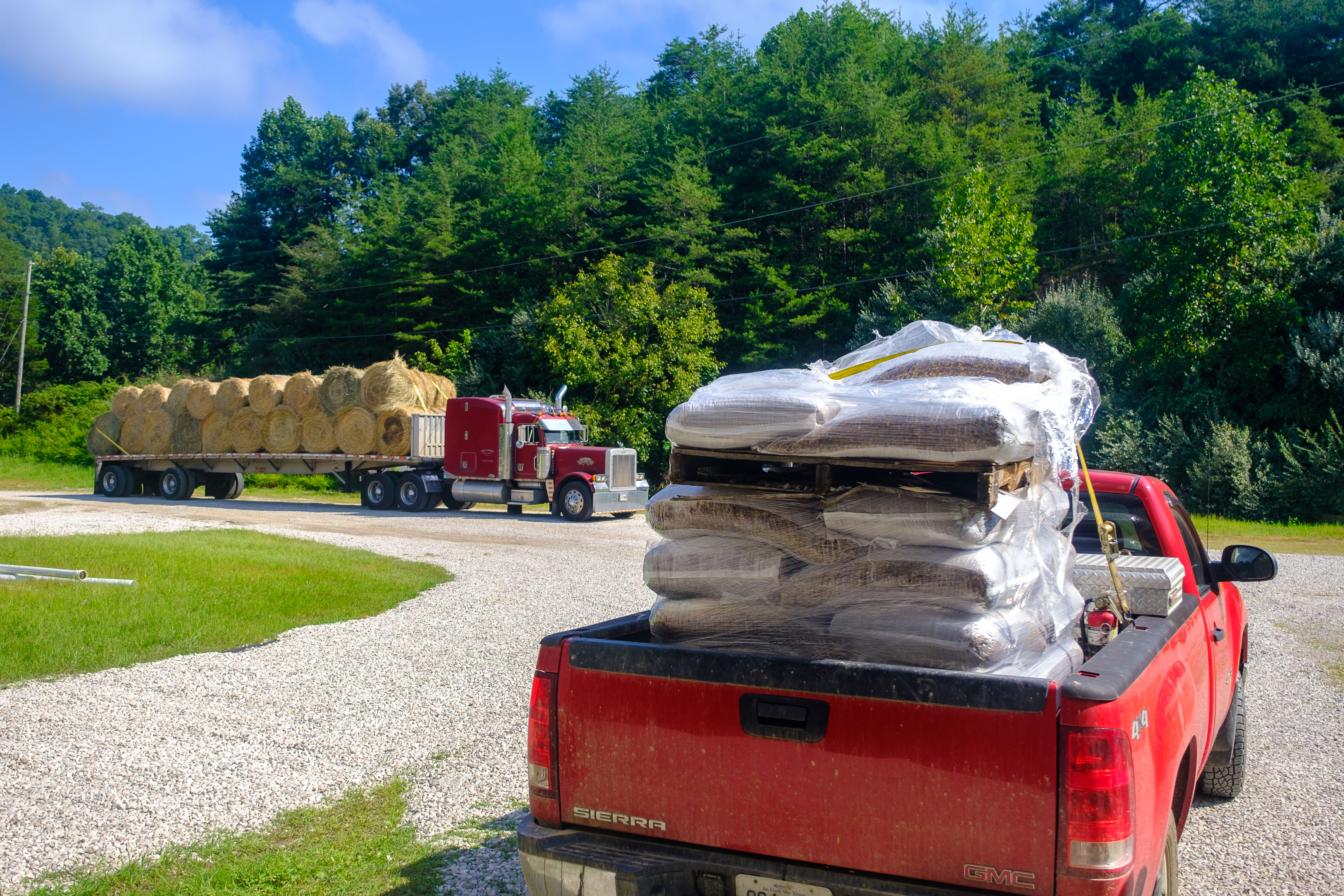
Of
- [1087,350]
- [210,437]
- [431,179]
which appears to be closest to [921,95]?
[1087,350]

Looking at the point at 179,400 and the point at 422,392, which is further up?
the point at 422,392

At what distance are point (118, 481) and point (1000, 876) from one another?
3262 centimetres

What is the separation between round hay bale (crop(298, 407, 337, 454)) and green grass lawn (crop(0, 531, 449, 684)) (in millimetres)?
10180

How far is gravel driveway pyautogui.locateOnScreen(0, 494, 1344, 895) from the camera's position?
15.0ft

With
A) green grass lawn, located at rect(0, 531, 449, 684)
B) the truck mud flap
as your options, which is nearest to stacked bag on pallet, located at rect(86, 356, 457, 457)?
green grass lawn, located at rect(0, 531, 449, 684)

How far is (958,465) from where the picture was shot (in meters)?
2.95

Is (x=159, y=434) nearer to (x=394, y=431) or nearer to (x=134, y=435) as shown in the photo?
(x=134, y=435)

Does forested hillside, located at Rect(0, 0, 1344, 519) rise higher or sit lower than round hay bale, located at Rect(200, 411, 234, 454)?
higher

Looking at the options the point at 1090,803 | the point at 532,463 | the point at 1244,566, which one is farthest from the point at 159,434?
the point at 1090,803

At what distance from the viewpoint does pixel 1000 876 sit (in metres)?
2.55

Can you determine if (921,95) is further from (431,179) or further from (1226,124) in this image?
(431,179)

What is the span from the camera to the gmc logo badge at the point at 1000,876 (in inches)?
99.4

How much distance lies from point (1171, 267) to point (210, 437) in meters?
28.3

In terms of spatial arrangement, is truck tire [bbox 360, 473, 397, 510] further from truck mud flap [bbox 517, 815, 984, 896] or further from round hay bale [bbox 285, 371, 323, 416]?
truck mud flap [bbox 517, 815, 984, 896]
